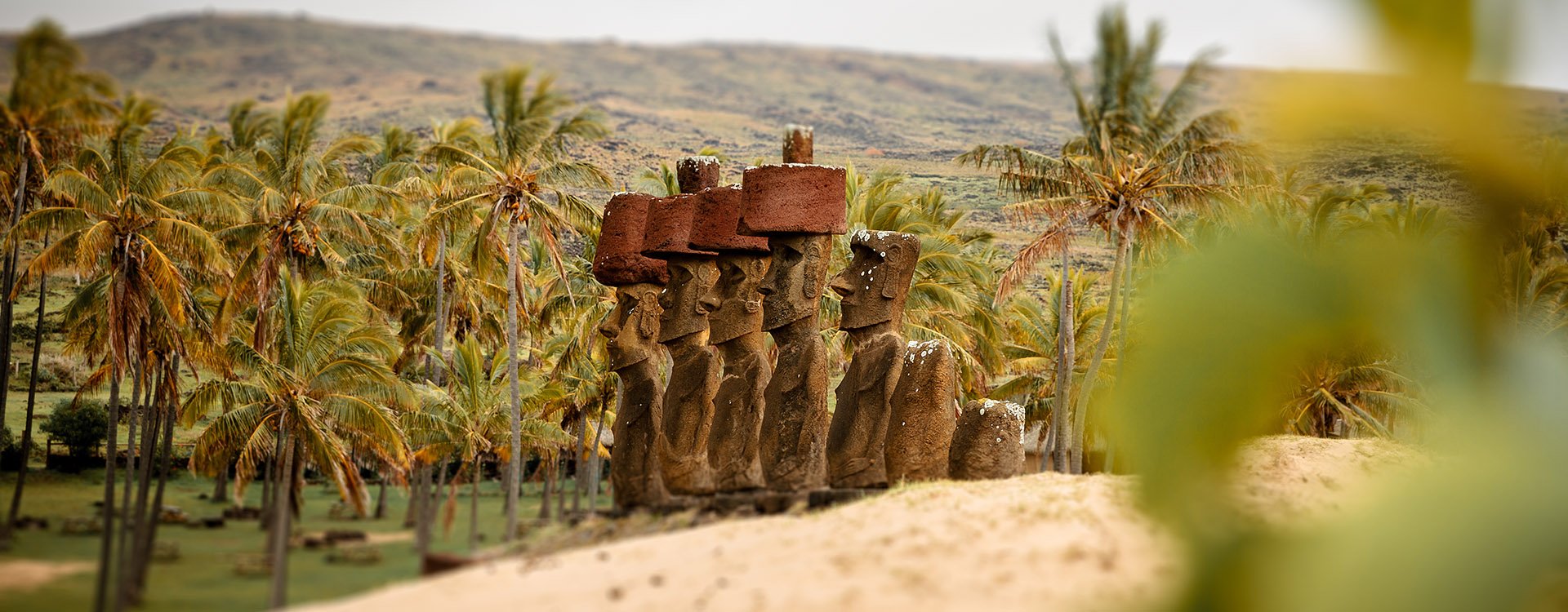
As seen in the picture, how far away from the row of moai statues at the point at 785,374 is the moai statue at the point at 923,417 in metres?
0.01

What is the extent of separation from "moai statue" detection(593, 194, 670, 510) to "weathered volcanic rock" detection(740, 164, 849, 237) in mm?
2780

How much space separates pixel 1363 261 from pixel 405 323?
34681 mm

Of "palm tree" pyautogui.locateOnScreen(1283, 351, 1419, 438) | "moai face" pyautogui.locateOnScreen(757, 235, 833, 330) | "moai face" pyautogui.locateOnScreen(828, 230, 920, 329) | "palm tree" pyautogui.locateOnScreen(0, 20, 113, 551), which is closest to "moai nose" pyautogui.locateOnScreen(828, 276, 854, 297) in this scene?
"moai face" pyautogui.locateOnScreen(828, 230, 920, 329)

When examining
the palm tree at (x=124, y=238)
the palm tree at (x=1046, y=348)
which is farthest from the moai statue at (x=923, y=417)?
the palm tree at (x=1046, y=348)

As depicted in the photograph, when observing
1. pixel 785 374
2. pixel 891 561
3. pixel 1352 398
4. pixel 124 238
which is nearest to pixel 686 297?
pixel 785 374

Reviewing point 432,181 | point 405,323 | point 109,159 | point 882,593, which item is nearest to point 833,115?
point 405,323

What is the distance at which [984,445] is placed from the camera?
531 inches

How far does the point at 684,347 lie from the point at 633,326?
96 cm

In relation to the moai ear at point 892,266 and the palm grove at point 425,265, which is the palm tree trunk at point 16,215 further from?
the moai ear at point 892,266

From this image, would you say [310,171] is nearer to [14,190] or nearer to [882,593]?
[14,190]

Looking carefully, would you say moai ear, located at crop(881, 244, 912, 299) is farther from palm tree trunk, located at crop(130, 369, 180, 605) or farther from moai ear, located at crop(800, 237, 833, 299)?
palm tree trunk, located at crop(130, 369, 180, 605)

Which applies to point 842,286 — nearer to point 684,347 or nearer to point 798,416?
point 798,416

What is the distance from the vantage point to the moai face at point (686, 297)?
15.5 meters

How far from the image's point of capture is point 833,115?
194 ft
